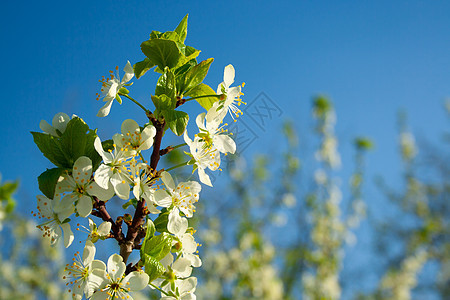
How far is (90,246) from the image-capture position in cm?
74

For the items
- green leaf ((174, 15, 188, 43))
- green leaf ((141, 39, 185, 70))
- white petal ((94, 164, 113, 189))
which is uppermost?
green leaf ((174, 15, 188, 43))

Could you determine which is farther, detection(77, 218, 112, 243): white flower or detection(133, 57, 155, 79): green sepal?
detection(133, 57, 155, 79): green sepal

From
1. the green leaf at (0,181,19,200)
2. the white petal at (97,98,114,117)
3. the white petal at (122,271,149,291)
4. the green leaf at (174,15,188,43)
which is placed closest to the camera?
the white petal at (122,271,149,291)

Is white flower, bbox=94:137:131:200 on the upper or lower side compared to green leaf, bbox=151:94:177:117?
lower

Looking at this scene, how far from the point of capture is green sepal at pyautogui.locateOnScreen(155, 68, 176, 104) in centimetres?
80

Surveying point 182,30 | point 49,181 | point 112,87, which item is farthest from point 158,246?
point 182,30

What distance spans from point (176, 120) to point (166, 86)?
93 millimetres

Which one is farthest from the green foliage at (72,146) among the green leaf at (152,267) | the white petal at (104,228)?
the green leaf at (152,267)

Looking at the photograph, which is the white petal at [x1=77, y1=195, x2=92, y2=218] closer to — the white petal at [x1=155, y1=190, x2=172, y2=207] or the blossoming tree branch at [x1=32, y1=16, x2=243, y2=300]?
the blossoming tree branch at [x1=32, y1=16, x2=243, y2=300]

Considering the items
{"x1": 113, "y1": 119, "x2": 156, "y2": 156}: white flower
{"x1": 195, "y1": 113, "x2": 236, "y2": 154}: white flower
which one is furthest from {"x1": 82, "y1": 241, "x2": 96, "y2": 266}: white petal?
{"x1": 195, "y1": 113, "x2": 236, "y2": 154}: white flower

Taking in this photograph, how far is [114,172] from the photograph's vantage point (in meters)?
0.76

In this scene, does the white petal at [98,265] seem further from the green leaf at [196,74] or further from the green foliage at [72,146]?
the green leaf at [196,74]

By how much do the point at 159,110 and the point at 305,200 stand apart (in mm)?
3950

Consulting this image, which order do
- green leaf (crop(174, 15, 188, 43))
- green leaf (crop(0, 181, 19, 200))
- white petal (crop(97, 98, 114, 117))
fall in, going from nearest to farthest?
white petal (crop(97, 98, 114, 117)), green leaf (crop(174, 15, 188, 43)), green leaf (crop(0, 181, 19, 200))
